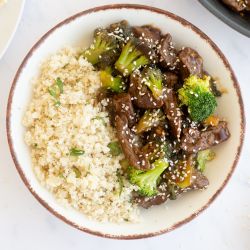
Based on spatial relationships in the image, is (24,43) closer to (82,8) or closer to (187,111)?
(82,8)

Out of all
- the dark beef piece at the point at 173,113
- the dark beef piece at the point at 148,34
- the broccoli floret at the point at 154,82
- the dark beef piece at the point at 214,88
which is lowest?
the dark beef piece at the point at 173,113

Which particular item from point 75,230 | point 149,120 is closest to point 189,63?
point 149,120

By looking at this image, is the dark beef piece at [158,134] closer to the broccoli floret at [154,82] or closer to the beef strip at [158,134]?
the beef strip at [158,134]

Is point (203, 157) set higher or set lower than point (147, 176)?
higher

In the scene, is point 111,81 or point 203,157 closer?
point 111,81

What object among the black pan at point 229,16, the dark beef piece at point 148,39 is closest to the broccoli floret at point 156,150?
the dark beef piece at point 148,39

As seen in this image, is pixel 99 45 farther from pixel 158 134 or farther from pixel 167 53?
pixel 158 134

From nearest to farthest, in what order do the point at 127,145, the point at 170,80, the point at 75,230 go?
the point at 127,145
the point at 170,80
the point at 75,230

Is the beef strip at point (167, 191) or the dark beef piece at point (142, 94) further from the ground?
the dark beef piece at point (142, 94)
